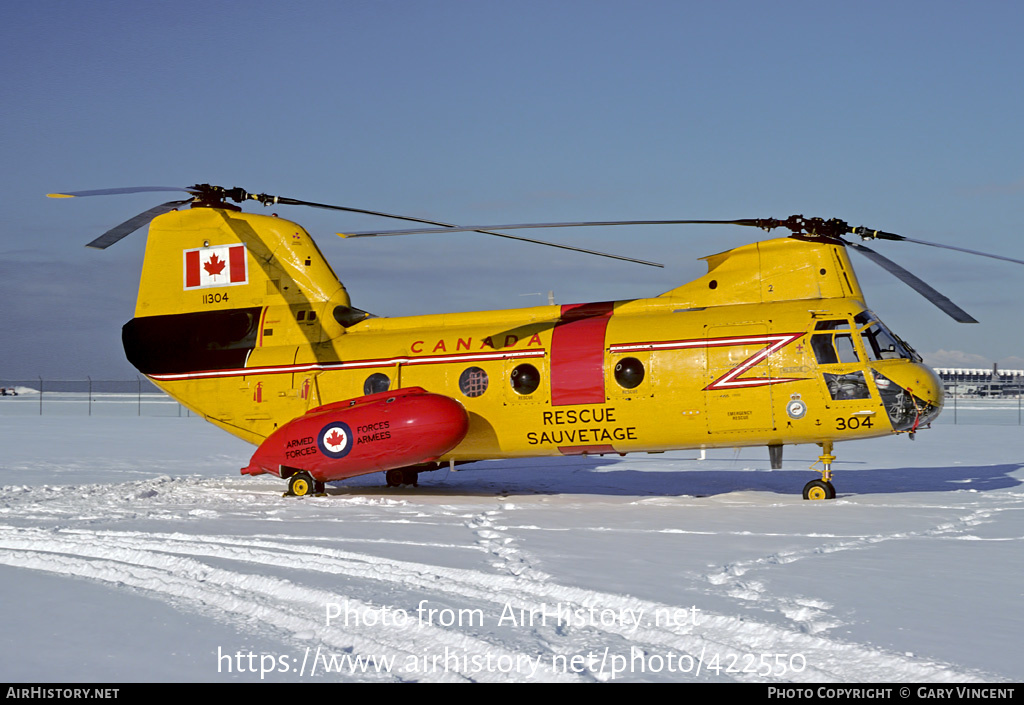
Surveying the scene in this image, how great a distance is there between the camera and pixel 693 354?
42.2 ft

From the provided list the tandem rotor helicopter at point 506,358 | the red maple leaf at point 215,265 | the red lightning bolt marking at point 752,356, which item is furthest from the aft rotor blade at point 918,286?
the red maple leaf at point 215,265

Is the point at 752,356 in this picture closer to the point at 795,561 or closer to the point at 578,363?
the point at 578,363

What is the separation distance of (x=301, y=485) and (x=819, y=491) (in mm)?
7905

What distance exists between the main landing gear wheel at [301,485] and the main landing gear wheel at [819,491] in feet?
24.8

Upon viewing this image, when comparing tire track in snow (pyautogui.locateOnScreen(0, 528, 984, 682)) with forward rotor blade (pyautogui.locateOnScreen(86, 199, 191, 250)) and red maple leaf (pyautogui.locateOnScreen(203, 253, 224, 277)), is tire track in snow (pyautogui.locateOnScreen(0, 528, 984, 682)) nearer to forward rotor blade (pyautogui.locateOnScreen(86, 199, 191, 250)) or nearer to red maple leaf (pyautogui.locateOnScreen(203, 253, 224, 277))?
forward rotor blade (pyautogui.locateOnScreen(86, 199, 191, 250))

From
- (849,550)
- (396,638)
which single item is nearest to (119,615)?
(396,638)

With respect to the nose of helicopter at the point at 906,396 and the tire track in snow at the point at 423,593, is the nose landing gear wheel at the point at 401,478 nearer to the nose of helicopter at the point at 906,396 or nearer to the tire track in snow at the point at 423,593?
the tire track in snow at the point at 423,593

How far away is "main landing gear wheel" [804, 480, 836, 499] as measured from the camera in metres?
13.1

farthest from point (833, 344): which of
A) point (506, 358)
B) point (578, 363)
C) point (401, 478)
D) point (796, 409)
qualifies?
point (401, 478)

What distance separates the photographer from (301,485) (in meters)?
14.2

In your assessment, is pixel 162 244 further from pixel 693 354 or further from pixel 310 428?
pixel 693 354

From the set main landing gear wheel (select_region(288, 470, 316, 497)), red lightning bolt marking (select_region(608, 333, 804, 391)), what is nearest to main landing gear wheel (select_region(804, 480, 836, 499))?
red lightning bolt marking (select_region(608, 333, 804, 391))

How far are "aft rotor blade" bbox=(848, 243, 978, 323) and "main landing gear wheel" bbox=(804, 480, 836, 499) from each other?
295cm
